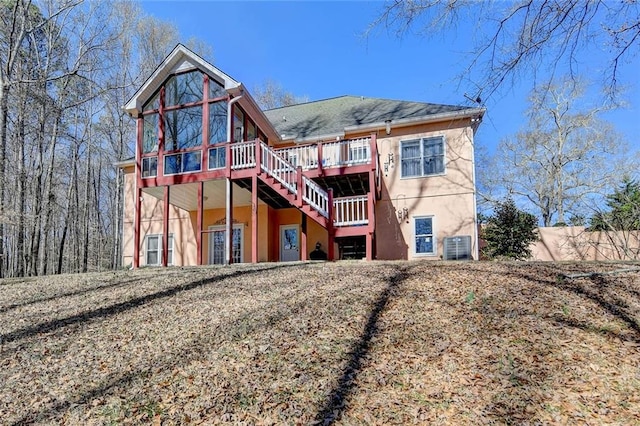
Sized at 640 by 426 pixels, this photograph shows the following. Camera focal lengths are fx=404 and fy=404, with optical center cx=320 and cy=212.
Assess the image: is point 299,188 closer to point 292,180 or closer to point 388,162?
point 292,180

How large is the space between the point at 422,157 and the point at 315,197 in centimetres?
436

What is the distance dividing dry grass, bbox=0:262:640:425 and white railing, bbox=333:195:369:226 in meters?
4.19

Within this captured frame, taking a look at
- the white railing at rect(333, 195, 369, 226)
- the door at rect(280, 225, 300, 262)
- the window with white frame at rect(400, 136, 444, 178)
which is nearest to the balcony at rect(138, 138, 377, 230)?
the white railing at rect(333, 195, 369, 226)

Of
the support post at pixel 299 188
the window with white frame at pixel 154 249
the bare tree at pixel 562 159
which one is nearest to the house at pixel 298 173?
the support post at pixel 299 188

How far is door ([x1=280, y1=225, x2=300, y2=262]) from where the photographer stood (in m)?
14.3

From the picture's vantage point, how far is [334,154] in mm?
12203

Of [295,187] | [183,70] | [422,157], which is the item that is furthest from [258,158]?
[422,157]

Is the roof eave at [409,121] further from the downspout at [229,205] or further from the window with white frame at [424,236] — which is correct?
the downspout at [229,205]

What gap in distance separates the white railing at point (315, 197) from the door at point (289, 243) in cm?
338

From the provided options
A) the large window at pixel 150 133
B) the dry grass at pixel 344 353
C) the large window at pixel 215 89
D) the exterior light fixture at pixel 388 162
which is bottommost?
the dry grass at pixel 344 353

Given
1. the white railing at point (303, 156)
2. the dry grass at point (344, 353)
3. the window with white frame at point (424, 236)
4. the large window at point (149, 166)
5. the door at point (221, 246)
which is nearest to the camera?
the dry grass at point (344, 353)

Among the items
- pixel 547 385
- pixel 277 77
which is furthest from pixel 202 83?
pixel 277 77

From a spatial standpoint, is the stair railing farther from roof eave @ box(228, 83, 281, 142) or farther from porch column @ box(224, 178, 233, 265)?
roof eave @ box(228, 83, 281, 142)

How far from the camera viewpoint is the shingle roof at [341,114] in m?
13.8
